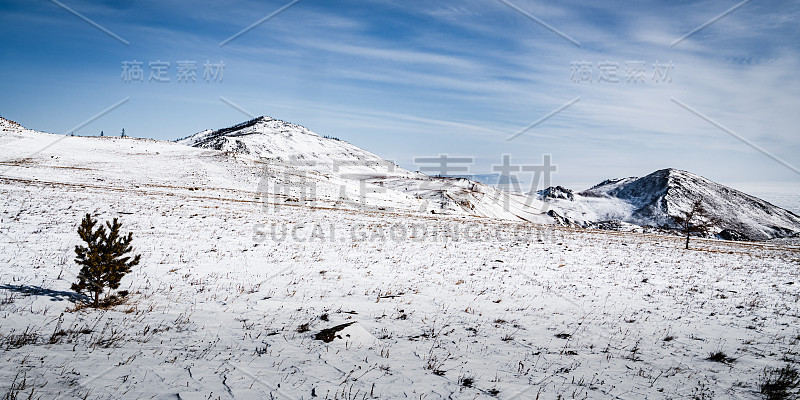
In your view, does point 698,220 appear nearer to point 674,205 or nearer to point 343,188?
point 343,188

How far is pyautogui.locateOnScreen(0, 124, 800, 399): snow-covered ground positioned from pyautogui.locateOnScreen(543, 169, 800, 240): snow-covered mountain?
101772 millimetres

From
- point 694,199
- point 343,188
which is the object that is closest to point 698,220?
point 343,188

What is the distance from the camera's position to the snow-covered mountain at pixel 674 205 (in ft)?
369

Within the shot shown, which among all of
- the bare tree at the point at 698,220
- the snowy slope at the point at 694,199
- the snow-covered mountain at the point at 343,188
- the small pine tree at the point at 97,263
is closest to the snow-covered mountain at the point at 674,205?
the snowy slope at the point at 694,199

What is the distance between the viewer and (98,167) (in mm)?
53375

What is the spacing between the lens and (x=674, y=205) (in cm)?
12194

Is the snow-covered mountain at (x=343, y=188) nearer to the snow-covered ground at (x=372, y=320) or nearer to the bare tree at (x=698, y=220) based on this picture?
the bare tree at (x=698, y=220)

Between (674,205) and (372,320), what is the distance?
150m

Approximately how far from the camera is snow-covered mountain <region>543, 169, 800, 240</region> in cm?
11250

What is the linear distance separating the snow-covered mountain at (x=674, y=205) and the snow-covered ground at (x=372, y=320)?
101772 millimetres

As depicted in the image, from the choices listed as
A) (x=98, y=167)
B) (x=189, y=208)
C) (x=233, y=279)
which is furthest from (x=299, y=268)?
(x=98, y=167)

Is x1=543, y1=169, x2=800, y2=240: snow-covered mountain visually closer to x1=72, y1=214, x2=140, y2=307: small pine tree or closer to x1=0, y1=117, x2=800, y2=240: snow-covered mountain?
x1=0, y1=117, x2=800, y2=240: snow-covered mountain

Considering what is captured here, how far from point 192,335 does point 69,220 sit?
1627 cm

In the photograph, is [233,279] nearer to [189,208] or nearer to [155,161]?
[189,208]
